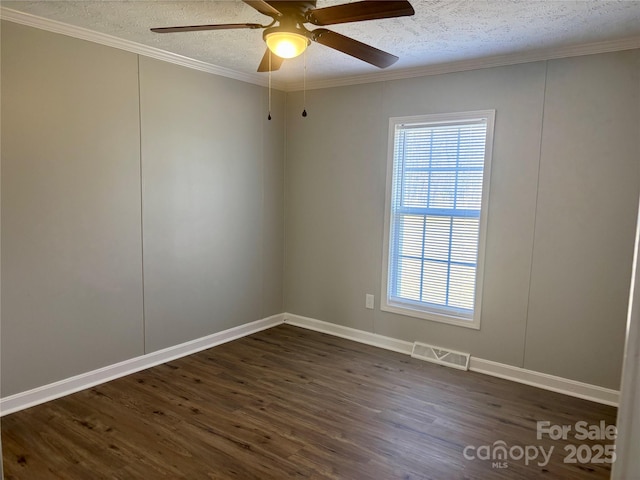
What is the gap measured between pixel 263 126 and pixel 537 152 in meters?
2.51

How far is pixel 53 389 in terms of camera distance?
300cm

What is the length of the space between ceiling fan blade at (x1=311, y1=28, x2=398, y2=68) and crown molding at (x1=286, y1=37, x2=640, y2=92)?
1198mm

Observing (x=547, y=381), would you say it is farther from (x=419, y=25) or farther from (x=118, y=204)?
(x=118, y=204)

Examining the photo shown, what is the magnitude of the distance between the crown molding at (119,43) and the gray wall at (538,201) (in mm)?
956

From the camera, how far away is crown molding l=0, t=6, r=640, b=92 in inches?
110

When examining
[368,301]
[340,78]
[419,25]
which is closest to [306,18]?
[419,25]

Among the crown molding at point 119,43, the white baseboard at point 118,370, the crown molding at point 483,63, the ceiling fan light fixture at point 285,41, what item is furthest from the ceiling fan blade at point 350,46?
the white baseboard at point 118,370

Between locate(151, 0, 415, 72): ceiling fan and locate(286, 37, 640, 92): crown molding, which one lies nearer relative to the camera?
locate(151, 0, 415, 72): ceiling fan

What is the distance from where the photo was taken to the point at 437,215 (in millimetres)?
3809

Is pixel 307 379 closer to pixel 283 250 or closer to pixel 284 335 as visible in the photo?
pixel 284 335

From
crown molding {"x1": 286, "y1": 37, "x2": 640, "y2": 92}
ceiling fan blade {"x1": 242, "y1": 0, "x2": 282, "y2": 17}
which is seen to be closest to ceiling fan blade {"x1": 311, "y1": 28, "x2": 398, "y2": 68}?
ceiling fan blade {"x1": 242, "y1": 0, "x2": 282, "y2": 17}

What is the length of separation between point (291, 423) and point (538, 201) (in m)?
2.39

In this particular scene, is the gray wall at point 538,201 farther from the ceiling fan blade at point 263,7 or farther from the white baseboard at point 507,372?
the ceiling fan blade at point 263,7

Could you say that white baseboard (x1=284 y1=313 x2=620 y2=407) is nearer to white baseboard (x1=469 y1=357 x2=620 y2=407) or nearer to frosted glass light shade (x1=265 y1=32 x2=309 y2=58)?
white baseboard (x1=469 y1=357 x2=620 y2=407)
